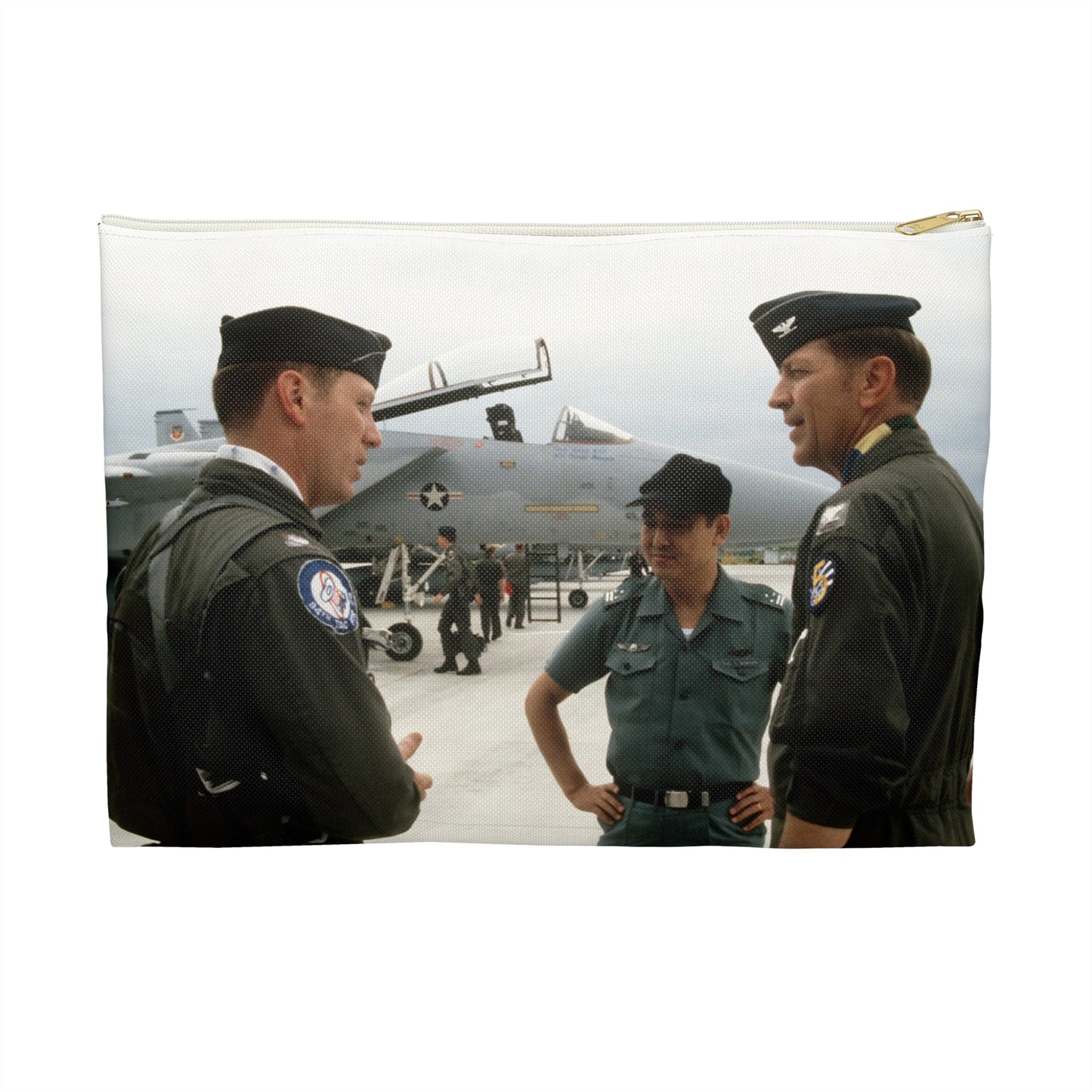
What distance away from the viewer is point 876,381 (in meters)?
2.95

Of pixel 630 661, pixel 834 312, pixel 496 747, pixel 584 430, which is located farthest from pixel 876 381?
pixel 496 747

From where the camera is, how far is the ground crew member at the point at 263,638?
9.55 ft

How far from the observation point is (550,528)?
122 inches

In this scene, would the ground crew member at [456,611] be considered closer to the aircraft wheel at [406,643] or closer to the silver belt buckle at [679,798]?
the aircraft wheel at [406,643]

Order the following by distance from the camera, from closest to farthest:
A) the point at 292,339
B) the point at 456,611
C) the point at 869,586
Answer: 1. the point at 869,586
2. the point at 292,339
3. the point at 456,611

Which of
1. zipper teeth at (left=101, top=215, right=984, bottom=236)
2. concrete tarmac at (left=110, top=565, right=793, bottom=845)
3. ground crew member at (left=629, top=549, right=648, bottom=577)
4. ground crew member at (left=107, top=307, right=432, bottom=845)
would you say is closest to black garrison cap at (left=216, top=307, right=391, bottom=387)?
ground crew member at (left=107, top=307, right=432, bottom=845)

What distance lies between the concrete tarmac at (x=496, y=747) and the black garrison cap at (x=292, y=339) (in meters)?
0.70

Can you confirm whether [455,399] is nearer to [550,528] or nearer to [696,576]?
[550,528]

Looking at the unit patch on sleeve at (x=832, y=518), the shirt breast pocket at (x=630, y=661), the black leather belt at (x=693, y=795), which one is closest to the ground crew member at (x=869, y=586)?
the unit patch on sleeve at (x=832, y=518)

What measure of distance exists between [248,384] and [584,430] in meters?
0.87

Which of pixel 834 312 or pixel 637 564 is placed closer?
pixel 834 312

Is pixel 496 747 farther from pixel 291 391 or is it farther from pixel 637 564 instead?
pixel 291 391

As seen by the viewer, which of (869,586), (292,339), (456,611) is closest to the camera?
(869,586)

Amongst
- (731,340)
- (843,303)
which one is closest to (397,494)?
(731,340)
